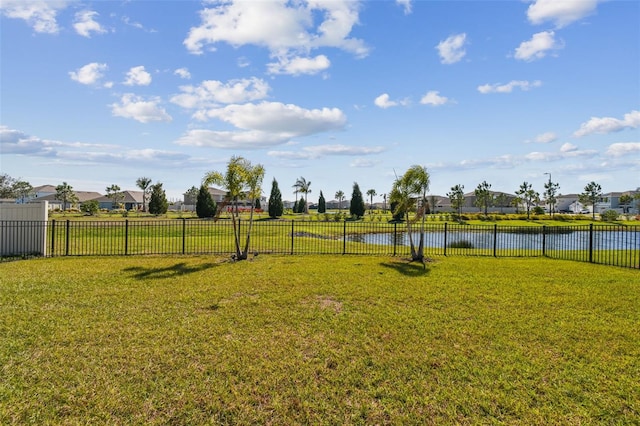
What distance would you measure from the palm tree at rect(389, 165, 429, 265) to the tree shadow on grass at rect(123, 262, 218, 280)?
22.1ft

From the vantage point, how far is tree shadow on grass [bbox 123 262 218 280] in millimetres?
A: 8695

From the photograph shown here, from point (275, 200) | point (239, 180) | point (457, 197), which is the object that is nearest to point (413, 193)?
point (239, 180)

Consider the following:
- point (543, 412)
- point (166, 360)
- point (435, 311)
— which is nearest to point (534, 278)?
point (435, 311)

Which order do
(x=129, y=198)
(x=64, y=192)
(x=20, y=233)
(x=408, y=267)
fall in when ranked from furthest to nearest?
(x=129, y=198)
(x=64, y=192)
(x=20, y=233)
(x=408, y=267)

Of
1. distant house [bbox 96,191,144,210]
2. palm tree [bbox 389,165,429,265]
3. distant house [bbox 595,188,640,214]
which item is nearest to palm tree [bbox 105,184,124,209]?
distant house [bbox 96,191,144,210]

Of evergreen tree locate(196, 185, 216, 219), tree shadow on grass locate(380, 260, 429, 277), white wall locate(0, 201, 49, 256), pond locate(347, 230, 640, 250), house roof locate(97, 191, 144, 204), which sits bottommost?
pond locate(347, 230, 640, 250)

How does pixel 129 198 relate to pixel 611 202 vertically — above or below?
below

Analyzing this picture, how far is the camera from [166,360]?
160 inches

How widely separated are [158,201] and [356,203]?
25.8m

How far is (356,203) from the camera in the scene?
48875 millimetres

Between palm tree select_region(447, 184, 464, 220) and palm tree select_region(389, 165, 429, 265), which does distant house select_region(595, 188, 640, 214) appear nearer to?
palm tree select_region(447, 184, 464, 220)

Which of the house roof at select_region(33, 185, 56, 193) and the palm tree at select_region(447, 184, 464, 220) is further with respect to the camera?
the house roof at select_region(33, 185, 56, 193)

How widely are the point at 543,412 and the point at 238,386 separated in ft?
9.63

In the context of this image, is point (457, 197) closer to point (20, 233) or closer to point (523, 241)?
point (523, 241)
